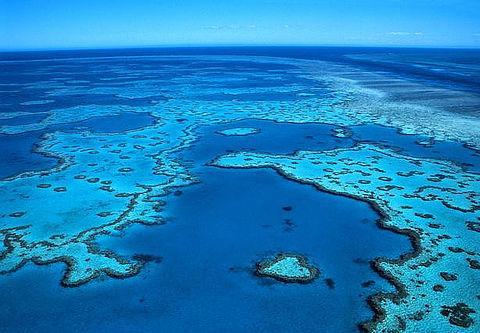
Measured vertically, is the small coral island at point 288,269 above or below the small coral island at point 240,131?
below

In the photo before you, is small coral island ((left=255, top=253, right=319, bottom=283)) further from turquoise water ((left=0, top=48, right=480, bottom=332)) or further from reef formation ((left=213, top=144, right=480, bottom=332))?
reef formation ((left=213, top=144, right=480, bottom=332))

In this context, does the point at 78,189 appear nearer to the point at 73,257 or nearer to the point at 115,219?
the point at 115,219

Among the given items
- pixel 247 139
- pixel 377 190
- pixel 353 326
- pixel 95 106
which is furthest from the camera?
pixel 95 106

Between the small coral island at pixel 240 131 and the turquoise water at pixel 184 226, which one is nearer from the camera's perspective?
the turquoise water at pixel 184 226

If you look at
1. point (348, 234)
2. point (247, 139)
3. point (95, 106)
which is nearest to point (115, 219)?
point (348, 234)

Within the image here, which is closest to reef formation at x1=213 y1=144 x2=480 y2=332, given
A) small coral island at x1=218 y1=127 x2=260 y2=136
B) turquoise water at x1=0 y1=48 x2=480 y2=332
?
turquoise water at x1=0 y1=48 x2=480 y2=332

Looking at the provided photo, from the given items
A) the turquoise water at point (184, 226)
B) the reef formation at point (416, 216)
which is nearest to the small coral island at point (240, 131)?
the turquoise water at point (184, 226)

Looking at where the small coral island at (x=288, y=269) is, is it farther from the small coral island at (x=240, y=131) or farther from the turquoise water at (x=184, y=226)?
the small coral island at (x=240, y=131)
